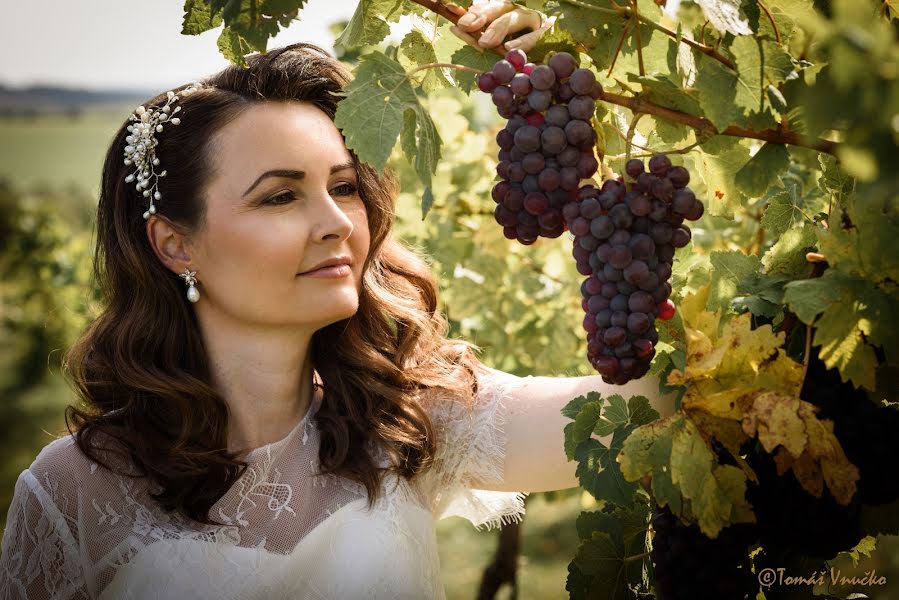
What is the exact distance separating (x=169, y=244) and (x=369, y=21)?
108 centimetres

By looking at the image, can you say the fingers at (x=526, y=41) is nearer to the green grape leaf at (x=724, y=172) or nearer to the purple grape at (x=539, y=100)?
the purple grape at (x=539, y=100)

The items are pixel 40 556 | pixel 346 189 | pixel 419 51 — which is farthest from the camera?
pixel 346 189

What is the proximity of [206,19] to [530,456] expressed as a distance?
135 cm

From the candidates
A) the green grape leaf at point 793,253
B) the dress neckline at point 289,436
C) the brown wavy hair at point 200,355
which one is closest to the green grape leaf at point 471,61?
the green grape leaf at point 793,253

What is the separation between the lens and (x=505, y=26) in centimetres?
135

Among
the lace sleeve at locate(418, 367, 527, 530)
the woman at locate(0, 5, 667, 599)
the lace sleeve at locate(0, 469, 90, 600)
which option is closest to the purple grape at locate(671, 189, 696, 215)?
the woman at locate(0, 5, 667, 599)

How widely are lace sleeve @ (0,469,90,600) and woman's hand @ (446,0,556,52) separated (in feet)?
4.90

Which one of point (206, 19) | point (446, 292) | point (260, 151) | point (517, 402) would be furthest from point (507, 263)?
point (206, 19)

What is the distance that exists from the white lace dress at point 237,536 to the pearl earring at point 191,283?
45 cm

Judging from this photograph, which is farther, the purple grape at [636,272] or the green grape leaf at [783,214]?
the green grape leaf at [783,214]

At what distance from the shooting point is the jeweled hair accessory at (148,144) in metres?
2.28

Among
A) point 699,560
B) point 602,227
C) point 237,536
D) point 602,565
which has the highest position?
point 602,227

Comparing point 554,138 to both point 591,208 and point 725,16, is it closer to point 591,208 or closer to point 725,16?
point 591,208

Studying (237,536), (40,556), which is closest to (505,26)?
(237,536)
